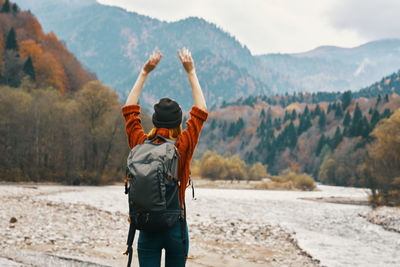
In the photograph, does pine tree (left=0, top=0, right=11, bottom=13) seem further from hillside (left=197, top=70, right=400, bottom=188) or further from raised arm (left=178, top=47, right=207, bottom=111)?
raised arm (left=178, top=47, right=207, bottom=111)

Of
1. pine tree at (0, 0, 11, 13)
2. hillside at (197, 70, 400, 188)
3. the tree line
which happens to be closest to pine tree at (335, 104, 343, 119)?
hillside at (197, 70, 400, 188)

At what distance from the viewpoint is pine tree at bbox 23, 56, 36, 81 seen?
59.8 meters

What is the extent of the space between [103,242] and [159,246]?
28.7 feet

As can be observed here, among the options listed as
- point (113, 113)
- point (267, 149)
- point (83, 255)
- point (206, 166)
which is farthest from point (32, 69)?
point (267, 149)

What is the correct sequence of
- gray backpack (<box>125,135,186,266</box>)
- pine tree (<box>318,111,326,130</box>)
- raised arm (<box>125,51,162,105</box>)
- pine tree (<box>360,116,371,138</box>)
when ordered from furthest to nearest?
pine tree (<box>318,111,326,130</box>)
pine tree (<box>360,116,371,138</box>)
raised arm (<box>125,51,162,105</box>)
gray backpack (<box>125,135,186,266</box>)

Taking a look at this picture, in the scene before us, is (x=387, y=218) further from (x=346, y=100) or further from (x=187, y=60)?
(x=346, y=100)

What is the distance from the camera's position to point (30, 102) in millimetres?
38625

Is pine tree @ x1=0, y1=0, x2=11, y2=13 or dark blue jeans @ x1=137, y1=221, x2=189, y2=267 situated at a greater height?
pine tree @ x1=0, y1=0, x2=11, y2=13

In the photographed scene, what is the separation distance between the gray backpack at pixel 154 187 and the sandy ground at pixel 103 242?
5326 mm

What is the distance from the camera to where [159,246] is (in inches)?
128

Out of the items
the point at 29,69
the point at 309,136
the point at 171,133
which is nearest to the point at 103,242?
the point at 171,133

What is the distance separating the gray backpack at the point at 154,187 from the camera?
3.07 metres

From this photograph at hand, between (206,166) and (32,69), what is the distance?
3277 centimetres

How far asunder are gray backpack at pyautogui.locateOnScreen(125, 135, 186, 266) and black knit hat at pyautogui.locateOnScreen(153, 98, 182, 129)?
0.22 m
